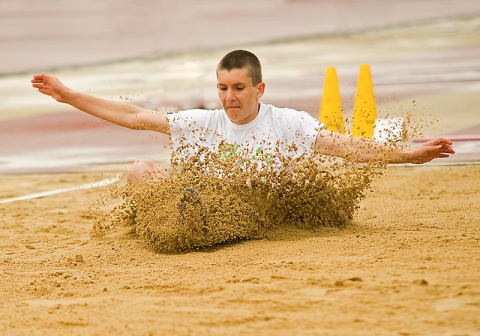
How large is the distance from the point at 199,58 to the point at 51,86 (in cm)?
1143

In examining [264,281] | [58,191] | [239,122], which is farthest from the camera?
[58,191]

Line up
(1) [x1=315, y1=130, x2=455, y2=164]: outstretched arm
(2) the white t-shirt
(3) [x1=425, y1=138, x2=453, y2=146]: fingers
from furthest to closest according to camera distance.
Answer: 1. (2) the white t-shirt
2. (1) [x1=315, y1=130, x2=455, y2=164]: outstretched arm
3. (3) [x1=425, y1=138, x2=453, y2=146]: fingers

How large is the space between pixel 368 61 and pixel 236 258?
10566mm

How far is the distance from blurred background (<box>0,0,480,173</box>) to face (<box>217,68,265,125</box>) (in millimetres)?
1003

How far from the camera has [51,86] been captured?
14.7 ft

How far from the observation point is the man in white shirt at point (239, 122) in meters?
4.44

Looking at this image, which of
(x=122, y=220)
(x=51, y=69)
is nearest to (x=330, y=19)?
(x=51, y=69)

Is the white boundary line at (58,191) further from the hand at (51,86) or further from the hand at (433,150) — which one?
the hand at (433,150)

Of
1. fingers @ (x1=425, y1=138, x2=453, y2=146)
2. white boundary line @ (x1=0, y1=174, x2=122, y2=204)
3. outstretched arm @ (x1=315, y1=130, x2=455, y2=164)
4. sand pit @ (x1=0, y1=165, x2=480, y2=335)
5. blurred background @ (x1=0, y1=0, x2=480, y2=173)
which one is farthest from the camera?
blurred background @ (x1=0, y1=0, x2=480, y2=173)

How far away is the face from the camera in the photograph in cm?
443

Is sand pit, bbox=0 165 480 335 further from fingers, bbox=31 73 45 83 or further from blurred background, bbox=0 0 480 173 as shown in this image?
blurred background, bbox=0 0 480 173

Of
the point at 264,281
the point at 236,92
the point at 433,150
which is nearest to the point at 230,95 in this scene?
the point at 236,92

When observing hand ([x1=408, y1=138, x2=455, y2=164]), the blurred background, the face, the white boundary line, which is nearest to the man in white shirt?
the face

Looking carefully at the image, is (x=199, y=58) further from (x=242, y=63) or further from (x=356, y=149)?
(x=356, y=149)
